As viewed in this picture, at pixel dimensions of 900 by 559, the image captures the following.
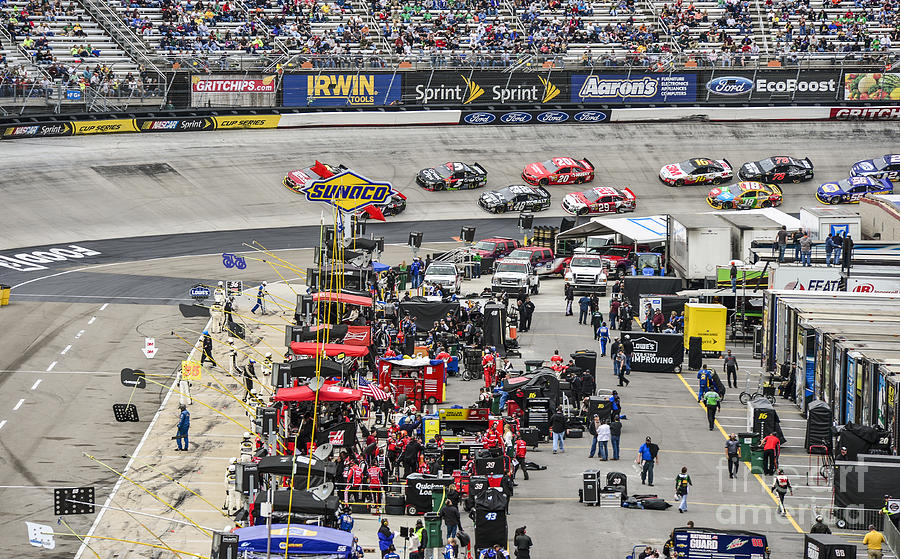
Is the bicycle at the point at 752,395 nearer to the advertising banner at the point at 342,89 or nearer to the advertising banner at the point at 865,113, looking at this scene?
the advertising banner at the point at 342,89

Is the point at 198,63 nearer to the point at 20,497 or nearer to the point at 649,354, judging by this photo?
the point at 649,354

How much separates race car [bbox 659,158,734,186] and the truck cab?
18306mm

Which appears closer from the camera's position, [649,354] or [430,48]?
[649,354]

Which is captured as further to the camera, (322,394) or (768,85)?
(768,85)

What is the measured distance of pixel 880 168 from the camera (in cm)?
6831

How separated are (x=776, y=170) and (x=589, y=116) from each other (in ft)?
34.2

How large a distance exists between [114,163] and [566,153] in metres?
22.4

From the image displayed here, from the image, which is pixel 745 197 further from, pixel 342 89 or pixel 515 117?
pixel 342 89

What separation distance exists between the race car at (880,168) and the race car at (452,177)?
60.8 ft

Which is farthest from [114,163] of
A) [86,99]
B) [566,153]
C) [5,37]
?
[566,153]

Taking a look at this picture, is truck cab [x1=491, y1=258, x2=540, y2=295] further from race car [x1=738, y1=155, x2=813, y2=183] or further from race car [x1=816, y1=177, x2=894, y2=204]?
race car [x1=738, y1=155, x2=813, y2=183]

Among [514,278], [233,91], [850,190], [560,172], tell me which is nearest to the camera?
[514,278]

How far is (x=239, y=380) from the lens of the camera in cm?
3838

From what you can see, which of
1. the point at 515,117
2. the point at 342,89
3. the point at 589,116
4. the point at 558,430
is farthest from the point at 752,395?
the point at 589,116
